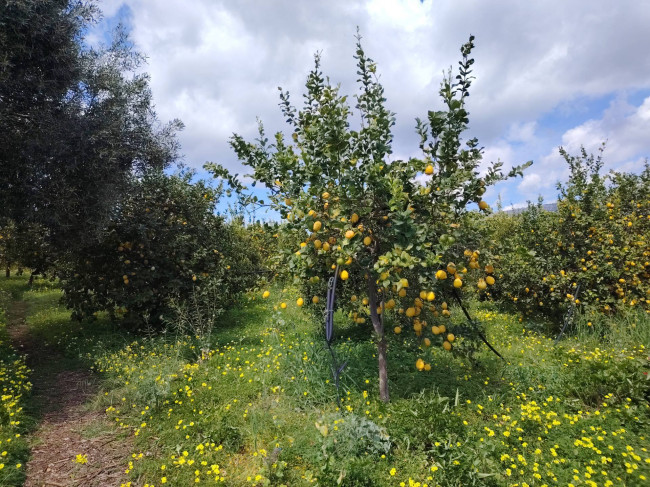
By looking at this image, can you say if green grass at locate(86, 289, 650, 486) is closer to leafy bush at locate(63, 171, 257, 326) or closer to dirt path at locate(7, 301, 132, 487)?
dirt path at locate(7, 301, 132, 487)

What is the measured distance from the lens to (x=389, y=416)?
3.78 meters

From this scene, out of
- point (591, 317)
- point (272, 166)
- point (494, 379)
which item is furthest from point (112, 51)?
point (591, 317)

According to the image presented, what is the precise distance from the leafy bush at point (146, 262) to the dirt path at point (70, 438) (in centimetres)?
178

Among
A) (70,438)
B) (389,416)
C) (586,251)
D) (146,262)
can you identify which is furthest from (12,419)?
(586,251)

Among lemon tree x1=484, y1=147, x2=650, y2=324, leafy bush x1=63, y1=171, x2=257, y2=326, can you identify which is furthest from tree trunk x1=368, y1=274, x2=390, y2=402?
leafy bush x1=63, y1=171, x2=257, y2=326

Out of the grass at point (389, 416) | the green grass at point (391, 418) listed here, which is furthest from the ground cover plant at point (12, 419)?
the green grass at point (391, 418)

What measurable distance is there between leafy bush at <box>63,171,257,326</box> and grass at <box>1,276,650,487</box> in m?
1.88

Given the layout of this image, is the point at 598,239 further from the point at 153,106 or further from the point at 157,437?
the point at 153,106

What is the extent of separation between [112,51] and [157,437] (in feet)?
22.9

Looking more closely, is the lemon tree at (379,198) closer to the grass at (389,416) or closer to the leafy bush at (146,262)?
the grass at (389,416)

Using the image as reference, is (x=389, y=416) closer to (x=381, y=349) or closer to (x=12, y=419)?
(x=381, y=349)

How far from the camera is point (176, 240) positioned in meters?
8.06

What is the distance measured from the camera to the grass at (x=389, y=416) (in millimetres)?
3223

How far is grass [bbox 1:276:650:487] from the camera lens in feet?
10.6
